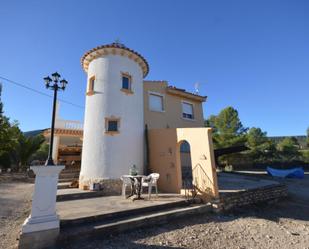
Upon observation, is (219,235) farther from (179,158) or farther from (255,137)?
(255,137)

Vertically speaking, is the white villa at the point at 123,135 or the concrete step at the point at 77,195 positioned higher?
the white villa at the point at 123,135

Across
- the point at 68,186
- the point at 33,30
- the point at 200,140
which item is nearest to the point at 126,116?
the point at 200,140

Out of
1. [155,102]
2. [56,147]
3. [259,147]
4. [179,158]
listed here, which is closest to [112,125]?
[179,158]

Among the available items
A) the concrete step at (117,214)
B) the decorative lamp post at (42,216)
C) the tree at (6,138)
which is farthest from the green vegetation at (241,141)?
the decorative lamp post at (42,216)

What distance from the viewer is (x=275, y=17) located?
31.7 ft

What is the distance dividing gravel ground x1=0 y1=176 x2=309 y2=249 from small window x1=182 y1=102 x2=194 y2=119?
31.3 feet

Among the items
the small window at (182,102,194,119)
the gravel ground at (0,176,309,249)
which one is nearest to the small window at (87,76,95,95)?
the gravel ground at (0,176,309,249)

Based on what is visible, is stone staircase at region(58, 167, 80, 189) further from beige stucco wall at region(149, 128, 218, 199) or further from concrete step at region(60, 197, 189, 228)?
concrete step at region(60, 197, 189, 228)

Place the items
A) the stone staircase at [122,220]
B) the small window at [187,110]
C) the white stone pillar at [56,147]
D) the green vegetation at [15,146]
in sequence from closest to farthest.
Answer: the stone staircase at [122,220] → the white stone pillar at [56,147] → the green vegetation at [15,146] → the small window at [187,110]

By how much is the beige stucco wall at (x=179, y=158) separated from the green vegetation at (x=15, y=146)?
13.0 metres

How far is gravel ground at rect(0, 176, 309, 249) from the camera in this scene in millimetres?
5055

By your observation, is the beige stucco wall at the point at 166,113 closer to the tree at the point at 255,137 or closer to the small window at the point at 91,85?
the small window at the point at 91,85

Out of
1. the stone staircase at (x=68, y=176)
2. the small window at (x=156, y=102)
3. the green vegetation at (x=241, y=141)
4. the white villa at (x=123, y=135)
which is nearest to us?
the white villa at (x=123, y=135)

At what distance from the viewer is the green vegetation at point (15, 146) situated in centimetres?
1578
